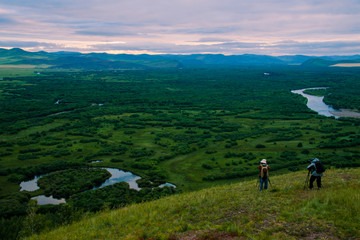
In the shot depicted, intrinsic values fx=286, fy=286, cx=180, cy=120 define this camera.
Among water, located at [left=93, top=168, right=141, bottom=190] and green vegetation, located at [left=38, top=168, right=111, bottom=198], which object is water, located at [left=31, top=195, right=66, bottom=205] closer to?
green vegetation, located at [left=38, top=168, right=111, bottom=198]

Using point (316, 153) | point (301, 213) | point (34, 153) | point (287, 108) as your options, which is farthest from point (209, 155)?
point (287, 108)

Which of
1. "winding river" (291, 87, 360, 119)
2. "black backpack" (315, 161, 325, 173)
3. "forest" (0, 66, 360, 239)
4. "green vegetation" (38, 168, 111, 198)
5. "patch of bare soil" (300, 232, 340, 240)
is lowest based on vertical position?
"green vegetation" (38, 168, 111, 198)

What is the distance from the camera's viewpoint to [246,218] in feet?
54.5

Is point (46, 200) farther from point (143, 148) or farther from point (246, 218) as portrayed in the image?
point (246, 218)

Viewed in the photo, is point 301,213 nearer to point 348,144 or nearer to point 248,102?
point 348,144

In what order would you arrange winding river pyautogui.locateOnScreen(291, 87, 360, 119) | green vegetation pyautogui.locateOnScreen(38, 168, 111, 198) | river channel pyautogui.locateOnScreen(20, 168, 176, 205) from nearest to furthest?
river channel pyautogui.locateOnScreen(20, 168, 176, 205) < green vegetation pyautogui.locateOnScreen(38, 168, 111, 198) < winding river pyautogui.locateOnScreen(291, 87, 360, 119)

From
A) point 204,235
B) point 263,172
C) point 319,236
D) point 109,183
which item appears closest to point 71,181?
point 109,183

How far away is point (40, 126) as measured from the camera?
96125 mm

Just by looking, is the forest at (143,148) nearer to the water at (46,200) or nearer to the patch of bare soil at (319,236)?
the water at (46,200)

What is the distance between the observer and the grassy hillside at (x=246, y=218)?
14.6m

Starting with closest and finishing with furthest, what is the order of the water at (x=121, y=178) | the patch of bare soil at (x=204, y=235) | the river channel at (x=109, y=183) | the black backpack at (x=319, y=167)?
the patch of bare soil at (x=204, y=235), the black backpack at (x=319, y=167), the river channel at (x=109, y=183), the water at (x=121, y=178)

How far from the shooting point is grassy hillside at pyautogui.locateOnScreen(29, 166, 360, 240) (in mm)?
14555

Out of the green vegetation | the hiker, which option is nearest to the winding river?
the green vegetation

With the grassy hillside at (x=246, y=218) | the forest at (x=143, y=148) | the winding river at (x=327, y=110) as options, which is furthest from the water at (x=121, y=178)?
the winding river at (x=327, y=110)
